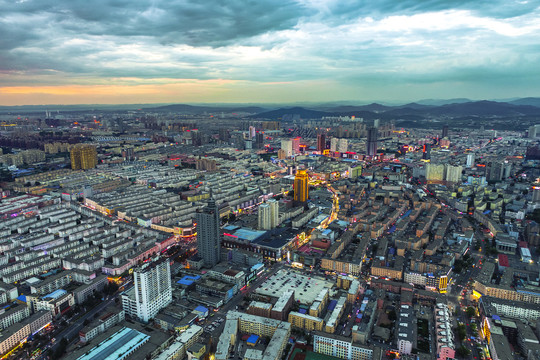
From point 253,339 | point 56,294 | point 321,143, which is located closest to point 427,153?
point 321,143

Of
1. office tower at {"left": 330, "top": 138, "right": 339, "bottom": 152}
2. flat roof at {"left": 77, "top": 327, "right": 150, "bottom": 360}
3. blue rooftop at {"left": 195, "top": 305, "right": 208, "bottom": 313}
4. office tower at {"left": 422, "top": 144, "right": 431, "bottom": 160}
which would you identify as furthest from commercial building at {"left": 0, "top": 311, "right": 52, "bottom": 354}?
office tower at {"left": 330, "top": 138, "right": 339, "bottom": 152}

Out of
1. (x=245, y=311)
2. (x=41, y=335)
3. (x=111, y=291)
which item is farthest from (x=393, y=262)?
(x=41, y=335)

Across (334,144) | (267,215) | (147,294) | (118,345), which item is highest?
(334,144)

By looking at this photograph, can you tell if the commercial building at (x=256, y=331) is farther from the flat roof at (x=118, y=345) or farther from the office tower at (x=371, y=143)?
the office tower at (x=371, y=143)

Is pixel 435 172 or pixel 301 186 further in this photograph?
pixel 435 172

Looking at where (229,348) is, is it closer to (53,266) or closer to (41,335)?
(41,335)

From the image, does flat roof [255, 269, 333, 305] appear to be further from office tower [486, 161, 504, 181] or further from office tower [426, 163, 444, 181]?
office tower [486, 161, 504, 181]

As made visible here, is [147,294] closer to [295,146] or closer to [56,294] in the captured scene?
[56,294]
